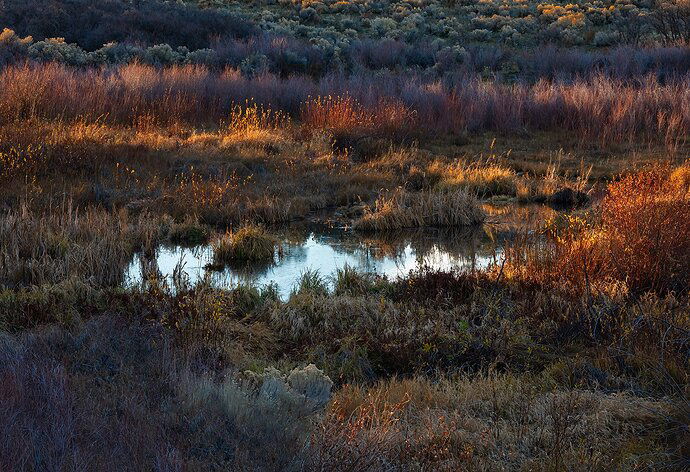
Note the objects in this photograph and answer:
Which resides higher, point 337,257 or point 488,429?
point 488,429

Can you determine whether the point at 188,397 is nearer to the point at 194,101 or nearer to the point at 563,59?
the point at 194,101

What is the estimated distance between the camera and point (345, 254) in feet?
34.7

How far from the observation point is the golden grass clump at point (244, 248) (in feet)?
33.1

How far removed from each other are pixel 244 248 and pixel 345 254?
1.37 meters

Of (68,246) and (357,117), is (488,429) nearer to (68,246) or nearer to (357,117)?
(68,246)

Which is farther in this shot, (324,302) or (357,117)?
(357,117)

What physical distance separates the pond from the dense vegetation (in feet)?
0.59

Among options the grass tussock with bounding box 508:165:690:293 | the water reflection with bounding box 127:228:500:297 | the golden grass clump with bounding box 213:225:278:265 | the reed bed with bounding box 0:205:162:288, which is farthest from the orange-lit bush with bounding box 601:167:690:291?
the reed bed with bounding box 0:205:162:288

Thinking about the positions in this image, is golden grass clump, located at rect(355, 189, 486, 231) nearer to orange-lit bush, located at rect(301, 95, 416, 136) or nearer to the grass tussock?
the grass tussock

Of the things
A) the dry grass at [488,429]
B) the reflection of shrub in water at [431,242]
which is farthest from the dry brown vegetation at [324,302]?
the reflection of shrub in water at [431,242]

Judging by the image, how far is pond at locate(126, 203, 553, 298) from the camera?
9242mm

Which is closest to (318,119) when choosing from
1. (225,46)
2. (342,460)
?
(225,46)

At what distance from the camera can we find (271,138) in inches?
605

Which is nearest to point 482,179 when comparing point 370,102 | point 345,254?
point 370,102
